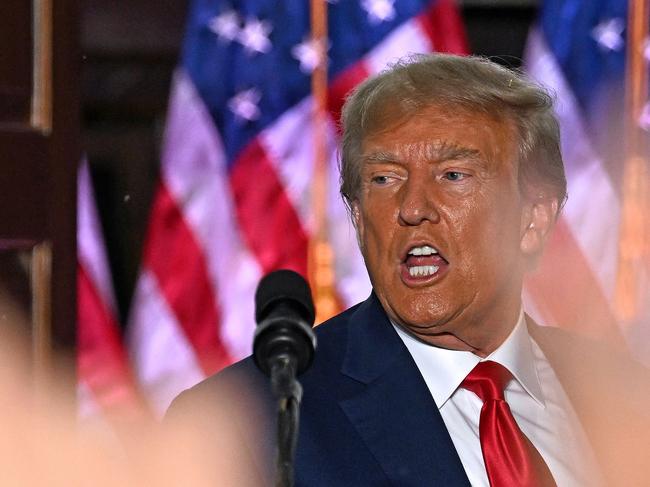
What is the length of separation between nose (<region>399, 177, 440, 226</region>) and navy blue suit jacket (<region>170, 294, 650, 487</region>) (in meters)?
0.20

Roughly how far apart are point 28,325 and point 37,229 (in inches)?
9.9

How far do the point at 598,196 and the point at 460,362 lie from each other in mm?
1562

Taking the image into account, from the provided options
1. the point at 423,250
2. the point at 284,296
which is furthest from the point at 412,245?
the point at 284,296

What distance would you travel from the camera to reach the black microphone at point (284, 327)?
1288 millimetres

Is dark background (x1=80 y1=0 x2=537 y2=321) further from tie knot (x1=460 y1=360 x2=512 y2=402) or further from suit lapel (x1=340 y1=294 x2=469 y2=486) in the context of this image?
tie knot (x1=460 y1=360 x2=512 y2=402)

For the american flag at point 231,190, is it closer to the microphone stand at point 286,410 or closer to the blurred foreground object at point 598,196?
the blurred foreground object at point 598,196

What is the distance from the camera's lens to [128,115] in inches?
137

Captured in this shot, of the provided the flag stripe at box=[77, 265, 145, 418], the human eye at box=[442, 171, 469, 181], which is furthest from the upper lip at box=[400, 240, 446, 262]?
the flag stripe at box=[77, 265, 145, 418]

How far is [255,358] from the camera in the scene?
1300 millimetres

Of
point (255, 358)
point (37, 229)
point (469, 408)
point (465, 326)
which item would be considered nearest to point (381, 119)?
point (465, 326)

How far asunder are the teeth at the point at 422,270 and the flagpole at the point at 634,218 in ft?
5.16

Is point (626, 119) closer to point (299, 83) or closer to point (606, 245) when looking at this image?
point (606, 245)

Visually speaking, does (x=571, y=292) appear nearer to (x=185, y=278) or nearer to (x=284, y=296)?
(x=185, y=278)

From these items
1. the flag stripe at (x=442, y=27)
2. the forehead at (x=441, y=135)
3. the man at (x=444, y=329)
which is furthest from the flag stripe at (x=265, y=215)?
the forehead at (x=441, y=135)
